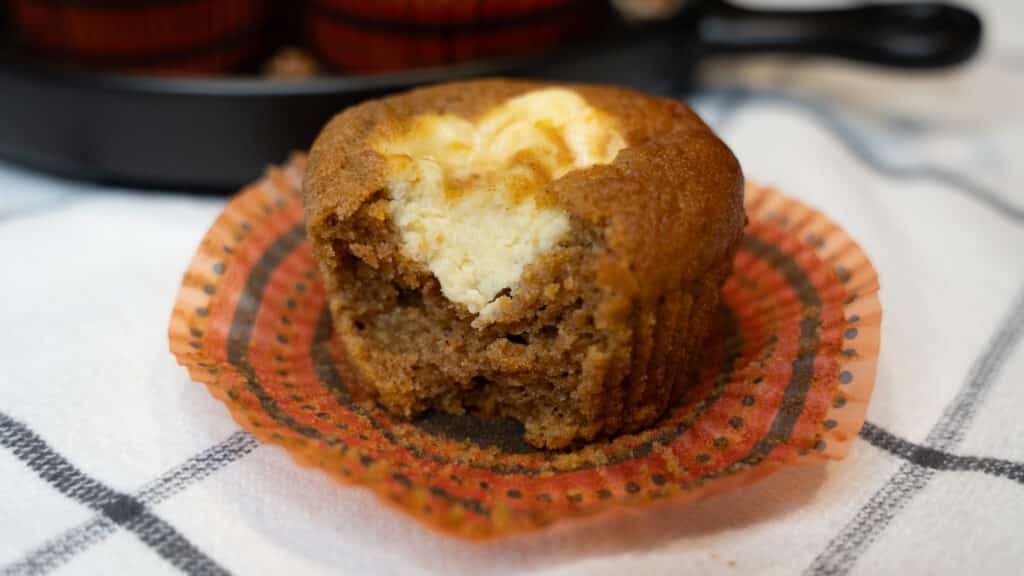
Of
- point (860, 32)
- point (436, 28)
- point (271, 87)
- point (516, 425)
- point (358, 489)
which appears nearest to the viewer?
point (358, 489)

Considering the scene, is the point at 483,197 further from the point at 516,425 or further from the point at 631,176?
the point at 516,425

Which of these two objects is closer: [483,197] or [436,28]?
[483,197]

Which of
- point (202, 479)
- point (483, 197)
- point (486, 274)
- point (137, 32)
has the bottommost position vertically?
point (202, 479)

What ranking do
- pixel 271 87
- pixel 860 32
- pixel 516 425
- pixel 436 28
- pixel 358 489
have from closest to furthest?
pixel 358 489, pixel 516 425, pixel 271 87, pixel 436 28, pixel 860 32

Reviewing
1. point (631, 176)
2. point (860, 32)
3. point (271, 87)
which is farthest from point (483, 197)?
point (860, 32)

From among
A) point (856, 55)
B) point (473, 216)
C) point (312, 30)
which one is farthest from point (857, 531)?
point (312, 30)

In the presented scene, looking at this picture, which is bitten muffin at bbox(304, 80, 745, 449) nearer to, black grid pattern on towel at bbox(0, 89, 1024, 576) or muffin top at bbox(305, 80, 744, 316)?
muffin top at bbox(305, 80, 744, 316)

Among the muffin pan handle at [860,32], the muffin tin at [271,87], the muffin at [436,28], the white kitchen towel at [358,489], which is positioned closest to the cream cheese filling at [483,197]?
the white kitchen towel at [358,489]
